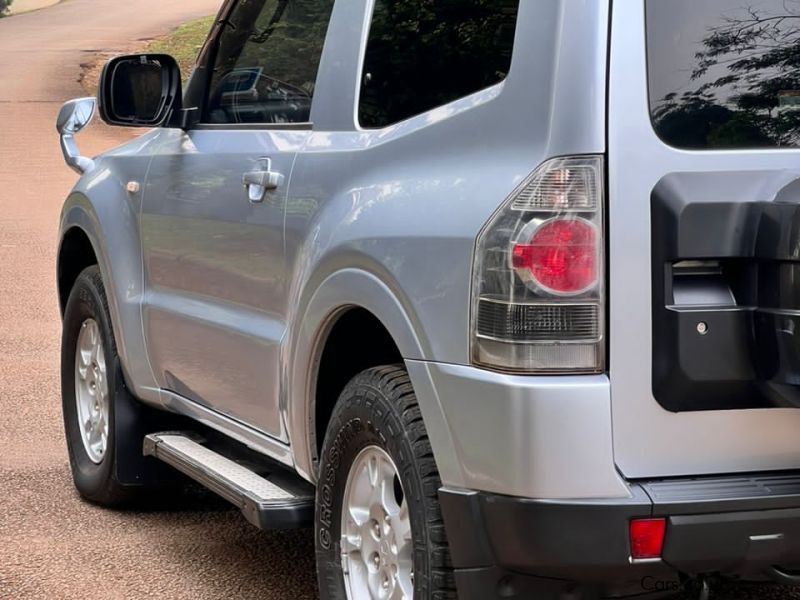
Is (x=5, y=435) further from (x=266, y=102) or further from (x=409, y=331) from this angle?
(x=409, y=331)

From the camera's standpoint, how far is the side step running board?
12.7 ft

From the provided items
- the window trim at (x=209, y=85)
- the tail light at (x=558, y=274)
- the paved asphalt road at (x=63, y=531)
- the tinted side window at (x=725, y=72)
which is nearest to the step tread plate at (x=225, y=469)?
the paved asphalt road at (x=63, y=531)

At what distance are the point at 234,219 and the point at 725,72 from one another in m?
1.74

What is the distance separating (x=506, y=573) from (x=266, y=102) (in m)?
1.88

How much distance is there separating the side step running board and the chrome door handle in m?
0.85

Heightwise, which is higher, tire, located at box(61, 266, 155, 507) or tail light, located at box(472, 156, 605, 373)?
tail light, located at box(472, 156, 605, 373)

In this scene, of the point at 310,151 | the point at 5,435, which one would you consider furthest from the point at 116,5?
the point at 310,151

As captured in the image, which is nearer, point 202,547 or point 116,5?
point 202,547

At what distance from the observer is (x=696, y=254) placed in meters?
2.79

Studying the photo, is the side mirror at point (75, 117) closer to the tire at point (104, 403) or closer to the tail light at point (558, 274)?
the tire at point (104, 403)

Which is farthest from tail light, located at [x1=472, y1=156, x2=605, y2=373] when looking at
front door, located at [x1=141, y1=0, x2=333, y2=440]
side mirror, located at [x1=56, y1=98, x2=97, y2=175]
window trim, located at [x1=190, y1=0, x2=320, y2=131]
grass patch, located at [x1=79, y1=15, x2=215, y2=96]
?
grass patch, located at [x1=79, y1=15, x2=215, y2=96]

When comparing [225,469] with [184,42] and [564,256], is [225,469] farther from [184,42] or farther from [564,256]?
[184,42]

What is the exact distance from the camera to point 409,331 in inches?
124

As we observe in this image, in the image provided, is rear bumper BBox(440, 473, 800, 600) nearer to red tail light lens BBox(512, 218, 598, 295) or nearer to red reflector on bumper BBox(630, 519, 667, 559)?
red reflector on bumper BBox(630, 519, 667, 559)
